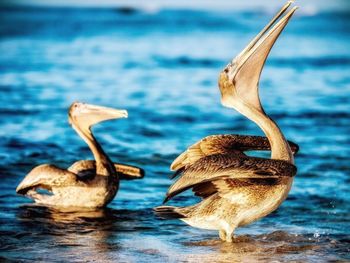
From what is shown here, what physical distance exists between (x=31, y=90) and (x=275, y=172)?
11.0 m

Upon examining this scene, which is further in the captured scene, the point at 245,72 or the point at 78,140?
the point at 78,140

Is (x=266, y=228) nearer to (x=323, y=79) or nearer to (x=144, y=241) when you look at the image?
(x=144, y=241)

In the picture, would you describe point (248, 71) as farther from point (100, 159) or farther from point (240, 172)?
point (100, 159)

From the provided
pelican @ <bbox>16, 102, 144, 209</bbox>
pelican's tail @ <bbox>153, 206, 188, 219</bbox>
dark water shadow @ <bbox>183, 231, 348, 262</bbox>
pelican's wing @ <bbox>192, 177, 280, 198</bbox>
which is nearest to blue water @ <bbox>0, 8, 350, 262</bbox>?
dark water shadow @ <bbox>183, 231, 348, 262</bbox>

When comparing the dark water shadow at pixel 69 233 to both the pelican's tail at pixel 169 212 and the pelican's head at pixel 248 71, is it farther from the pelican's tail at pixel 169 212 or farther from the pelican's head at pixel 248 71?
the pelican's head at pixel 248 71

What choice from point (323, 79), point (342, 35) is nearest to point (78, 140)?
point (323, 79)

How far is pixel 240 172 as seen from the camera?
5934mm

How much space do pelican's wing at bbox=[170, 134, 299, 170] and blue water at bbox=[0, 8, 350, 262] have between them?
0.65 metres

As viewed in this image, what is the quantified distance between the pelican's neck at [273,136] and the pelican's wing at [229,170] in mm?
218

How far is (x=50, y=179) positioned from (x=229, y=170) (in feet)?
8.43

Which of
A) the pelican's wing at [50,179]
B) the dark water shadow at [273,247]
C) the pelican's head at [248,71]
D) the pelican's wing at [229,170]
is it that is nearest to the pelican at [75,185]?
the pelican's wing at [50,179]

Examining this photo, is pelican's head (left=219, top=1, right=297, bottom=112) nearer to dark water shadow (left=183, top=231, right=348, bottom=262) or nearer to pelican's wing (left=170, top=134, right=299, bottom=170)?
pelican's wing (left=170, top=134, right=299, bottom=170)

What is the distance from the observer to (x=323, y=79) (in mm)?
18906

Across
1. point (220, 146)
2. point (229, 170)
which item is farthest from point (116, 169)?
point (229, 170)
